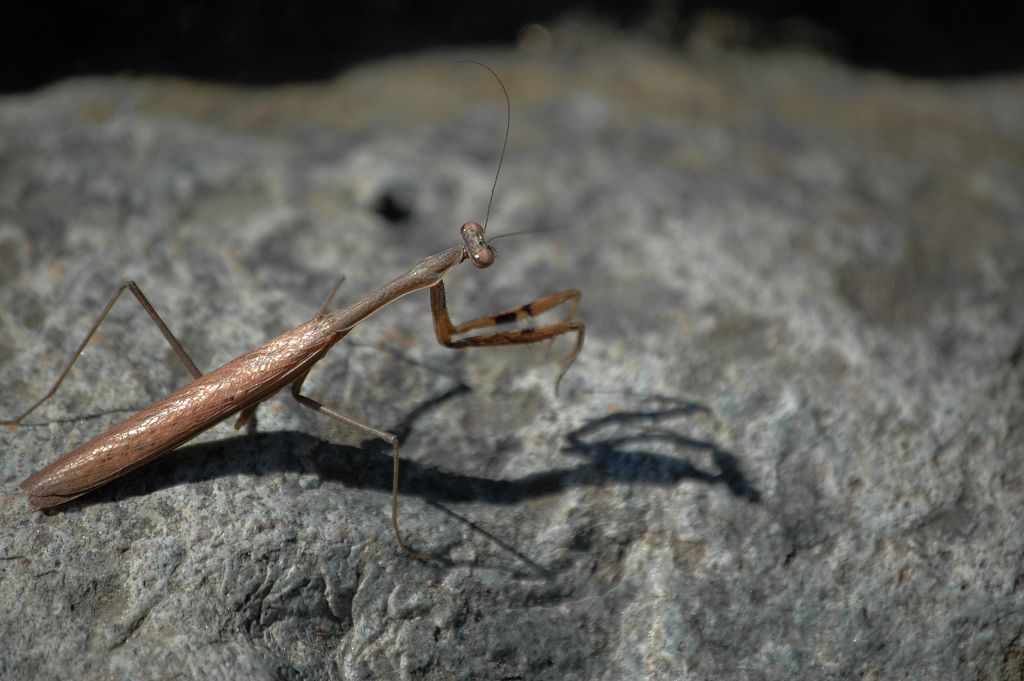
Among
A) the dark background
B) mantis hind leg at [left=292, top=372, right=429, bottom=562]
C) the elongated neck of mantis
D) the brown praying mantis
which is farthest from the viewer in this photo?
the dark background

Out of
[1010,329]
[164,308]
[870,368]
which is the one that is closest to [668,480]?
[870,368]

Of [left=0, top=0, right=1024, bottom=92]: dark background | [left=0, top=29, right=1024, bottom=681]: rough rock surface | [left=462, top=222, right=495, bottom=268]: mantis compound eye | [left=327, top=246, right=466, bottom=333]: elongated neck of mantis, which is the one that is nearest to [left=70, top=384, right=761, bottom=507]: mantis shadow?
[left=0, top=29, right=1024, bottom=681]: rough rock surface

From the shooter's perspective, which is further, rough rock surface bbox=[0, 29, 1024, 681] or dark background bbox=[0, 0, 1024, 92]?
dark background bbox=[0, 0, 1024, 92]

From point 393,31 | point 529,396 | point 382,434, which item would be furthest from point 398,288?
point 393,31

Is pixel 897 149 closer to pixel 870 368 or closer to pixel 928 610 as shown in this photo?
pixel 870 368

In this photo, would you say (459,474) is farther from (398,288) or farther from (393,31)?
(393,31)

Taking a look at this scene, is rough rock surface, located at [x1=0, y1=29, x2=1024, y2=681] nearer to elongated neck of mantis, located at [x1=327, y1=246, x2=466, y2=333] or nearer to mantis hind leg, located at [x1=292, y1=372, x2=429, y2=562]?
mantis hind leg, located at [x1=292, y1=372, x2=429, y2=562]

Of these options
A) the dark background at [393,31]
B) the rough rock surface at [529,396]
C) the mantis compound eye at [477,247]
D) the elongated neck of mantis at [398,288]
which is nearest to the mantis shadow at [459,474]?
the rough rock surface at [529,396]
